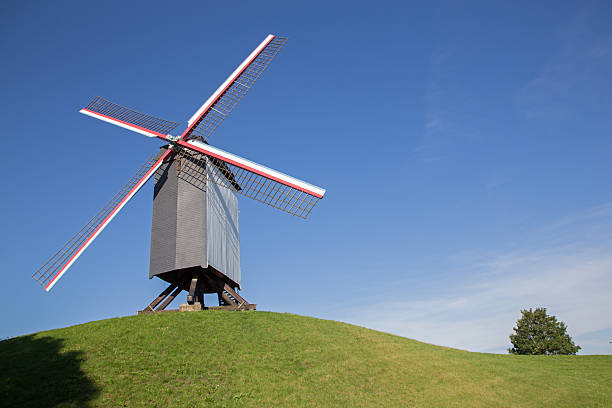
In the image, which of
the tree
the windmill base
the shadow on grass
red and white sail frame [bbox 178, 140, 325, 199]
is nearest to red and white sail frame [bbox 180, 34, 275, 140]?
red and white sail frame [bbox 178, 140, 325, 199]

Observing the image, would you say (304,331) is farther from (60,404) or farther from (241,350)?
(60,404)

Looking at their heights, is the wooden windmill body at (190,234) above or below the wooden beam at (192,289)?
above

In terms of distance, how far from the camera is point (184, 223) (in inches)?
881

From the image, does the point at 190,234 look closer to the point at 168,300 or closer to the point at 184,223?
the point at 184,223

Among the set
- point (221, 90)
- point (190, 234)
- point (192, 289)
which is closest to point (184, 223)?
point (190, 234)

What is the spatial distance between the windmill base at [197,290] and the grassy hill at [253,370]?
1467 mm

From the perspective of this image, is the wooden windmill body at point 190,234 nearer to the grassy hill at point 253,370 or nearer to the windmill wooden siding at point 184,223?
the windmill wooden siding at point 184,223

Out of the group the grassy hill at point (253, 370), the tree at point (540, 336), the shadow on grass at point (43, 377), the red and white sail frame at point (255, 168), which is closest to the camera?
the shadow on grass at point (43, 377)

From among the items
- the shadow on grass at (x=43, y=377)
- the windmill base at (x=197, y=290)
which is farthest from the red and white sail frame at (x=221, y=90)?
the shadow on grass at (x=43, y=377)

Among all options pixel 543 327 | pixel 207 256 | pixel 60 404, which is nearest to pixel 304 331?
pixel 207 256

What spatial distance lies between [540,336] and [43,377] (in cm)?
5188

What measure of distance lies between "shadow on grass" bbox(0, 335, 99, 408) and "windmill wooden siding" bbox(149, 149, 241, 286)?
7.43 metres

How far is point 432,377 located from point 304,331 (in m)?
6.73

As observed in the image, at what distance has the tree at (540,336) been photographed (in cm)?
4672
